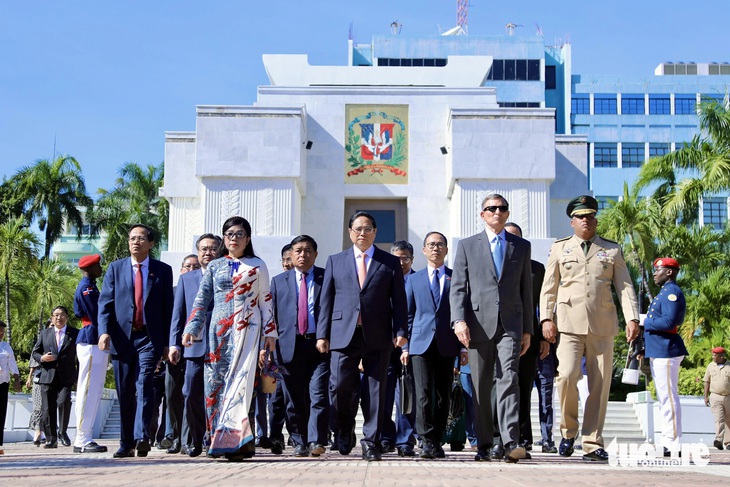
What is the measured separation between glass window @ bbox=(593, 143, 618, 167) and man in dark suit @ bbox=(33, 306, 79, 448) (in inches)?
2387

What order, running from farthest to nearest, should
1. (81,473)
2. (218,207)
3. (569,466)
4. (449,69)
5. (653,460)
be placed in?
(449,69)
(218,207)
(653,460)
(569,466)
(81,473)

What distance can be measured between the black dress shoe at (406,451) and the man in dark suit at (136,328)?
2315 mm

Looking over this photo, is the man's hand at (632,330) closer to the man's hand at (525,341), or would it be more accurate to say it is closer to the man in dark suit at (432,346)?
the man's hand at (525,341)

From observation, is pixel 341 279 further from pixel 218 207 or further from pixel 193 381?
pixel 218 207

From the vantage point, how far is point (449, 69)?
30.7 metres

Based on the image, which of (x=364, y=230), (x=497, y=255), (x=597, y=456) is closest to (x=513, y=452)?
(x=597, y=456)

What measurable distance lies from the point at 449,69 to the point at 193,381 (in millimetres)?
23120

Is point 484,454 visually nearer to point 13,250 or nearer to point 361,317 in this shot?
point 361,317

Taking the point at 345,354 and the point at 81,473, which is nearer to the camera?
the point at 81,473

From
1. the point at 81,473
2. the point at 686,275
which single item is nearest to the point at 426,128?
the point at 686,275

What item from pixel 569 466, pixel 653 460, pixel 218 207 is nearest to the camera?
pixel 569 466

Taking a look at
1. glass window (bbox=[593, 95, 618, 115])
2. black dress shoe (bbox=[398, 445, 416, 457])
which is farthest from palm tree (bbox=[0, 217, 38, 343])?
glass window (bbox=[593, 95, 618, 115])

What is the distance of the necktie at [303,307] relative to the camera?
1036cm

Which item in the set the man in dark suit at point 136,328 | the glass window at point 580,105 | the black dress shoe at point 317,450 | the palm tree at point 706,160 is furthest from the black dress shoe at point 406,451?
the glass window at point 580,105
